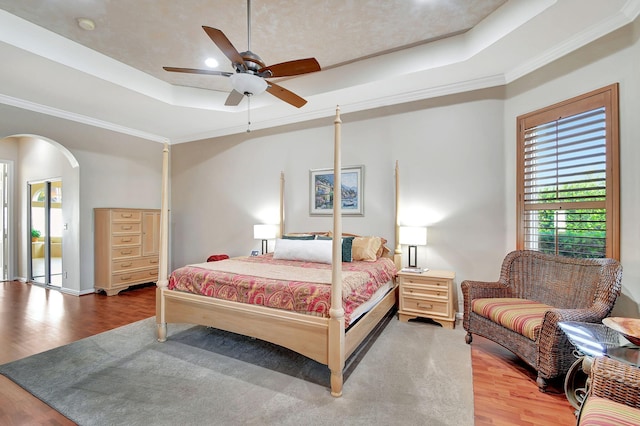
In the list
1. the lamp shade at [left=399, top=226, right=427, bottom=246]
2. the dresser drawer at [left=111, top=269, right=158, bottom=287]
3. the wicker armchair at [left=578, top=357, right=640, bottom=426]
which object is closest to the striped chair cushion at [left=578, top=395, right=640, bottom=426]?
the wicker armchair at [left=578, top=357, right=640, bottom=426]

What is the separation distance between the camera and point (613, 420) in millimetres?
1131

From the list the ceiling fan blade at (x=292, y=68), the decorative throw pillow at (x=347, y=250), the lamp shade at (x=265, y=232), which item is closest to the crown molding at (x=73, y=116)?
the lamp shade at (x=265, y=232)

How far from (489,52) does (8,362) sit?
526 centimetres

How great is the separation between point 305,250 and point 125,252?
11.0 ft

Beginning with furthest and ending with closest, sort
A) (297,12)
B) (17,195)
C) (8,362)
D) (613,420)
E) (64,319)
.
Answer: (17,195) < (64,319) < (297,12) < (8,362) < (613,420)

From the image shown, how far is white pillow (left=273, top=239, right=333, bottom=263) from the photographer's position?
11.5ft

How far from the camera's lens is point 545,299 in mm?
2744

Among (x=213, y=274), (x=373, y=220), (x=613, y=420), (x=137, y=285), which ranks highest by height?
(x=373, y=220)

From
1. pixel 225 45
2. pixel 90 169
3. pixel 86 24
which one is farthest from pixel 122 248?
pixel 225 45

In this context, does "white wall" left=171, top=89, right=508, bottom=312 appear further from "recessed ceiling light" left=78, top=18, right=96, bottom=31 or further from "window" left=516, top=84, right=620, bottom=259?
"recessed ceiling light" left=78, top=18, right=96, bottom=31

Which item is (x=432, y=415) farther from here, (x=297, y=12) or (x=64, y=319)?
(x=64, y=319)

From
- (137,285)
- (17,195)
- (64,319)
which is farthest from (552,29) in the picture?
(17,195)

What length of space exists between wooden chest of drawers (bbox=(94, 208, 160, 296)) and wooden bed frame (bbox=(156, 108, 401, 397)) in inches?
98.7

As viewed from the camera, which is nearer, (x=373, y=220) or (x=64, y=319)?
(x=64, y=319)
